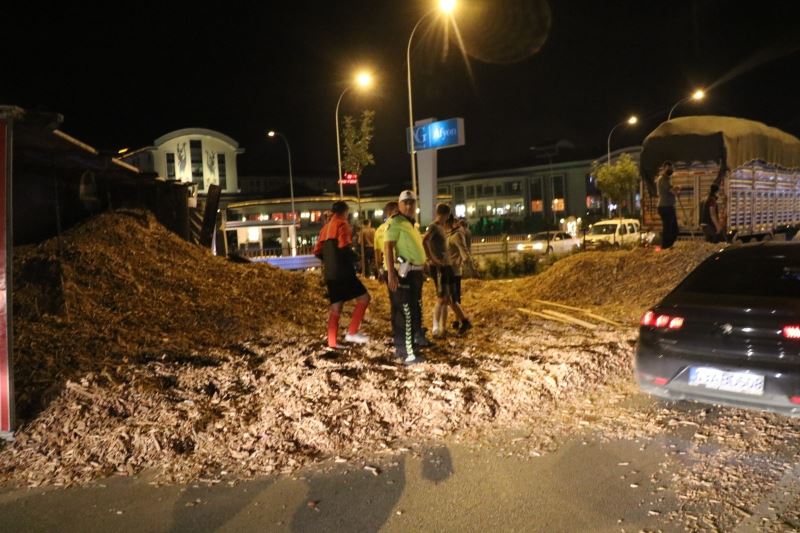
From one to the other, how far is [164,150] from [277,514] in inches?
1946

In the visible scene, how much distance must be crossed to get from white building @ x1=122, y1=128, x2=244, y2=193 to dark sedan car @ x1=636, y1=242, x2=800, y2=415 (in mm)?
46125

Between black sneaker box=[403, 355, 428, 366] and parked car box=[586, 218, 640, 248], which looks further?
parked car box=[586, 218, 640, 248]

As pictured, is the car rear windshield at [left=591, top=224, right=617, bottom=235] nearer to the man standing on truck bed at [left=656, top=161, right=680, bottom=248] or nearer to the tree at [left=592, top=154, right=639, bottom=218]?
the man standing on truck bed at [left=656, top=161, right=680, bottom=248]

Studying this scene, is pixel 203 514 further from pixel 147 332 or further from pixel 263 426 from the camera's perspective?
pixel 147 332

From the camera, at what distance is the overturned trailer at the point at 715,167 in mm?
14555

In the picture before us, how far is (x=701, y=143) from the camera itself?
14.5 meters

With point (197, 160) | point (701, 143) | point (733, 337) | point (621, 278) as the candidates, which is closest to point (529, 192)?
point (197, 160)

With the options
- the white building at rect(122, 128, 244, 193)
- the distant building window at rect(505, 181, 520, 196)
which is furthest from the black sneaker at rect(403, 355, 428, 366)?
the distant building window at rect(505, 181, 520, 196)

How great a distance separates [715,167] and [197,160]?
4260 centimetres

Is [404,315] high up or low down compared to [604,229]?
down

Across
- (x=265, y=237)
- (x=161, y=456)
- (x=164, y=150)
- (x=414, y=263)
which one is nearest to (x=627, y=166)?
(x=265, y=237)

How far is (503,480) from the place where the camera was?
4.40 meters

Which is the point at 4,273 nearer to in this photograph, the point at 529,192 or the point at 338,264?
the point at 338,264

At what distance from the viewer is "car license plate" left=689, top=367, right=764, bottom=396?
473 cm
